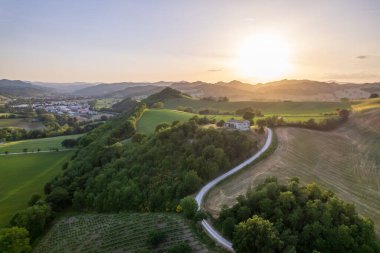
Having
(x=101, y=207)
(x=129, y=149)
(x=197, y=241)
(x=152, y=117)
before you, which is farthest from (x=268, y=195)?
(x=152, y=117)

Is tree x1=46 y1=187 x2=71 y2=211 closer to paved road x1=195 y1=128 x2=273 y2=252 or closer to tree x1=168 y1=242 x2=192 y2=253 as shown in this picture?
paved road x1=195 y1=128 x2=273 y2=252

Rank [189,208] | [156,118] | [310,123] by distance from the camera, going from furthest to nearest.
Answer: [156,118]
[310,123]
[189,208]

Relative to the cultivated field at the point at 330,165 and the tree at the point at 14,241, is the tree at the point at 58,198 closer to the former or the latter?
the tree at the point at 14,241

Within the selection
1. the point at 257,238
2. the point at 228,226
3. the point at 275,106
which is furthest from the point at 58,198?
the point at 275,106

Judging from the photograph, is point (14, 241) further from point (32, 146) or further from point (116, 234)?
point (32, 146)

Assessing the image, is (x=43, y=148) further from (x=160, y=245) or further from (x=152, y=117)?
(x=160, y=245)
